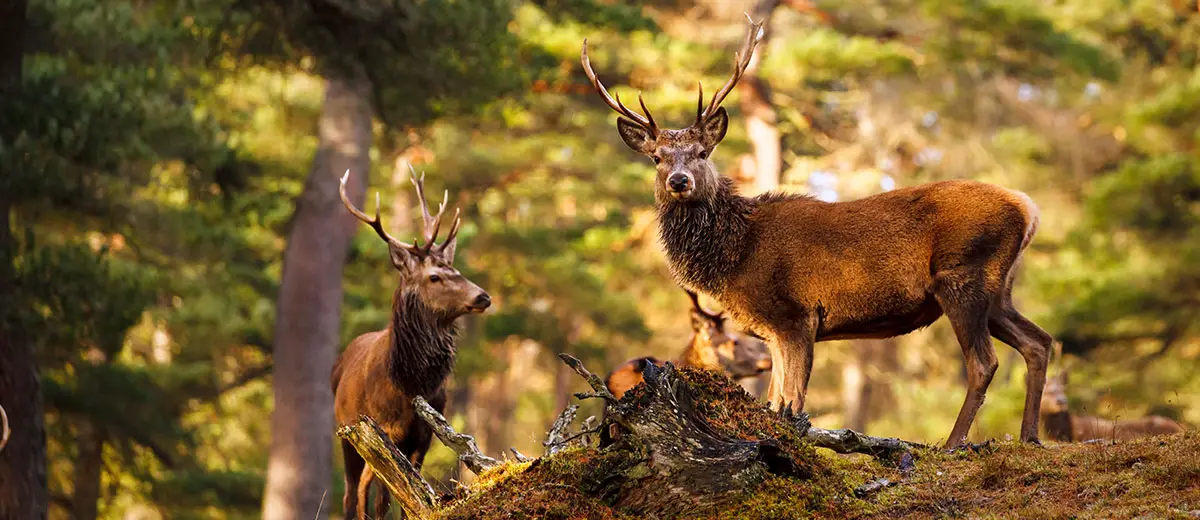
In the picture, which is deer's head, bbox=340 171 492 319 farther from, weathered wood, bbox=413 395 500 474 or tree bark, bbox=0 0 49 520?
tree bark, bbox=0 0 49 520

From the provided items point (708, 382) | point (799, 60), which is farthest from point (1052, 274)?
point (708, 382)

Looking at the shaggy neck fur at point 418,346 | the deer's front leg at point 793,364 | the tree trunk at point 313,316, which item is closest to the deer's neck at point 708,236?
the deer's front leg at point 793,364

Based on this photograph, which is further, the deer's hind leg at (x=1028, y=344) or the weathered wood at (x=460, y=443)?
the deer's hind leg at (x=1028, y=344)

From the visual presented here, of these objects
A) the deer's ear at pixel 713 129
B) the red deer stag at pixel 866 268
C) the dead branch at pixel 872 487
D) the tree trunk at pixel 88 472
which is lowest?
the dead branch at pixel 872 487

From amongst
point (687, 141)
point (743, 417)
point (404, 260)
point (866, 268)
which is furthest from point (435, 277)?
point (743, 417)

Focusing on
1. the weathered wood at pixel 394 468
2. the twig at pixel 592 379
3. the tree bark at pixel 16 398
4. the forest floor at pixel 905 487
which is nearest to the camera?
the forest floor at pixel 905 487

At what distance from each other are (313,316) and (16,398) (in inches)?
187

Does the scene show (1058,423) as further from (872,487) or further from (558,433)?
(558,433)

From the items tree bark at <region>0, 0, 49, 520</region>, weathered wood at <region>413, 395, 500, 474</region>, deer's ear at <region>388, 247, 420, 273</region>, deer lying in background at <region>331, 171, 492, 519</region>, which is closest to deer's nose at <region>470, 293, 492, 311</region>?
deer lying in background at <region>331, 171, 492, 519</region>

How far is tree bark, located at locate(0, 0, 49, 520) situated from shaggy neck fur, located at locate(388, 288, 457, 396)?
5.43m

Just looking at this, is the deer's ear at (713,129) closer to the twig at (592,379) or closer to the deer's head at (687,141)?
the deer's head at (687,141)

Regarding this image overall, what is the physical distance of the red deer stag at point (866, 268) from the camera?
712 centimetres

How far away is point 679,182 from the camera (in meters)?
7.74

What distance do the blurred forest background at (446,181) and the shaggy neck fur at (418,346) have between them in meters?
1.35
